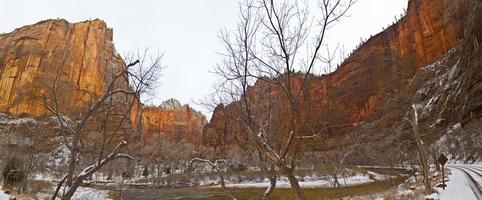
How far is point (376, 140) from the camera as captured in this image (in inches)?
2557

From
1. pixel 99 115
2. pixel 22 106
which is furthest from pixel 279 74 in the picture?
pixel 22 106

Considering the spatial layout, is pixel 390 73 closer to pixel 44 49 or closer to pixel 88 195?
pixel 88 195

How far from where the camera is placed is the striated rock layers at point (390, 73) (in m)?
7.73

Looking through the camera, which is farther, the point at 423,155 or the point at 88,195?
the point at 88,195

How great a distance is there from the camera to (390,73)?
1741cm

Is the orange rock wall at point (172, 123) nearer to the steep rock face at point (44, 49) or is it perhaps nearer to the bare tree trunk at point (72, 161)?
the steep rock face at point (44, 49)

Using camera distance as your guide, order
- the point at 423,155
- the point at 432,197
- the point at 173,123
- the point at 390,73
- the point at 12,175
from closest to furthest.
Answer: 1. the point at 432,197
2. the point at 423,155
3. the point at 12,175
4. the point at 390,73
5. the point at 173,123

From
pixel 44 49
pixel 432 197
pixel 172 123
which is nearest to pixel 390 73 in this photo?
pixel 432 197

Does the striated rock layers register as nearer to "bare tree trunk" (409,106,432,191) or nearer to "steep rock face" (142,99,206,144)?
"bare tree trunk" (409,106,432,191)

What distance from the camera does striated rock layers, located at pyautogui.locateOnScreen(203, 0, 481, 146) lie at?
7734mm

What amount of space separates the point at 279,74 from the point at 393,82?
40.5ft

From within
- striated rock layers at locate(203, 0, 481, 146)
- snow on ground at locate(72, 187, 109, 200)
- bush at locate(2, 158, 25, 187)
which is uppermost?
striated rock layers at locate(203, 0, 481, 146)

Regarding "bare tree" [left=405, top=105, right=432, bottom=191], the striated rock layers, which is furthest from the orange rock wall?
"bare tree" [left=405, top=105, right=432, bottom=191]

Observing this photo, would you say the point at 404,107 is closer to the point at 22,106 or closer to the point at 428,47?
the point at 428,47
